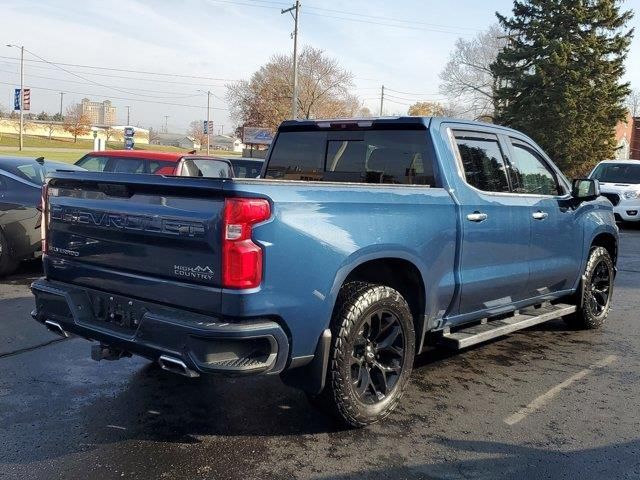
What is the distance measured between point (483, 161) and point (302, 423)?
244 centimetres

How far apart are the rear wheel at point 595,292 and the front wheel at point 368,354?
2.92 m

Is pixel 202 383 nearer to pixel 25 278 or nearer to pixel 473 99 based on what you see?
pixel 25 278

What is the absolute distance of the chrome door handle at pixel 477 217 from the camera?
454 centimetres

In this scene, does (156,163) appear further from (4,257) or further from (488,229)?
(488,229)

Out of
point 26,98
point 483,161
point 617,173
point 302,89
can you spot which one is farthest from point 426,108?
point 483,161

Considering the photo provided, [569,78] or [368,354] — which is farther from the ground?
[569,78]

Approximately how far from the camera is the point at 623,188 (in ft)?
56.1

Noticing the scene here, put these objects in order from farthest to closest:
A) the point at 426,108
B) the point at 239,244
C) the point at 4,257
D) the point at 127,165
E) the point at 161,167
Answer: the point at 426,108
the point at 127,165
the point at 161,167
the point at 4,257
the point at 239,244

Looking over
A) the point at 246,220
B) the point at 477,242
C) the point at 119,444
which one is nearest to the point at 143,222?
the point at 246,220

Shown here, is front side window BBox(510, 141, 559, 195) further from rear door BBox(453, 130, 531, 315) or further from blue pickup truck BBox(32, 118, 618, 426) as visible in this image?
rear door BBox(453, 130, 531, 315)

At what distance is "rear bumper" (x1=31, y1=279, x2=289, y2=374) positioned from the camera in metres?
3.19

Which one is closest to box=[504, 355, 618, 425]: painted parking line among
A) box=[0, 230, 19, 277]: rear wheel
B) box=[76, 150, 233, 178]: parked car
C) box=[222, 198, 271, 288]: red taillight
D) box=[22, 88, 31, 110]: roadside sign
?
box=[222, 198, 271, 288]: red taillight

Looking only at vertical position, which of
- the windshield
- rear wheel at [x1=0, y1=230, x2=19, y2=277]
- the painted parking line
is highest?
the windshield

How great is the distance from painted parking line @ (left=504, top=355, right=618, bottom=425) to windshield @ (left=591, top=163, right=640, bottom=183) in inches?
549
